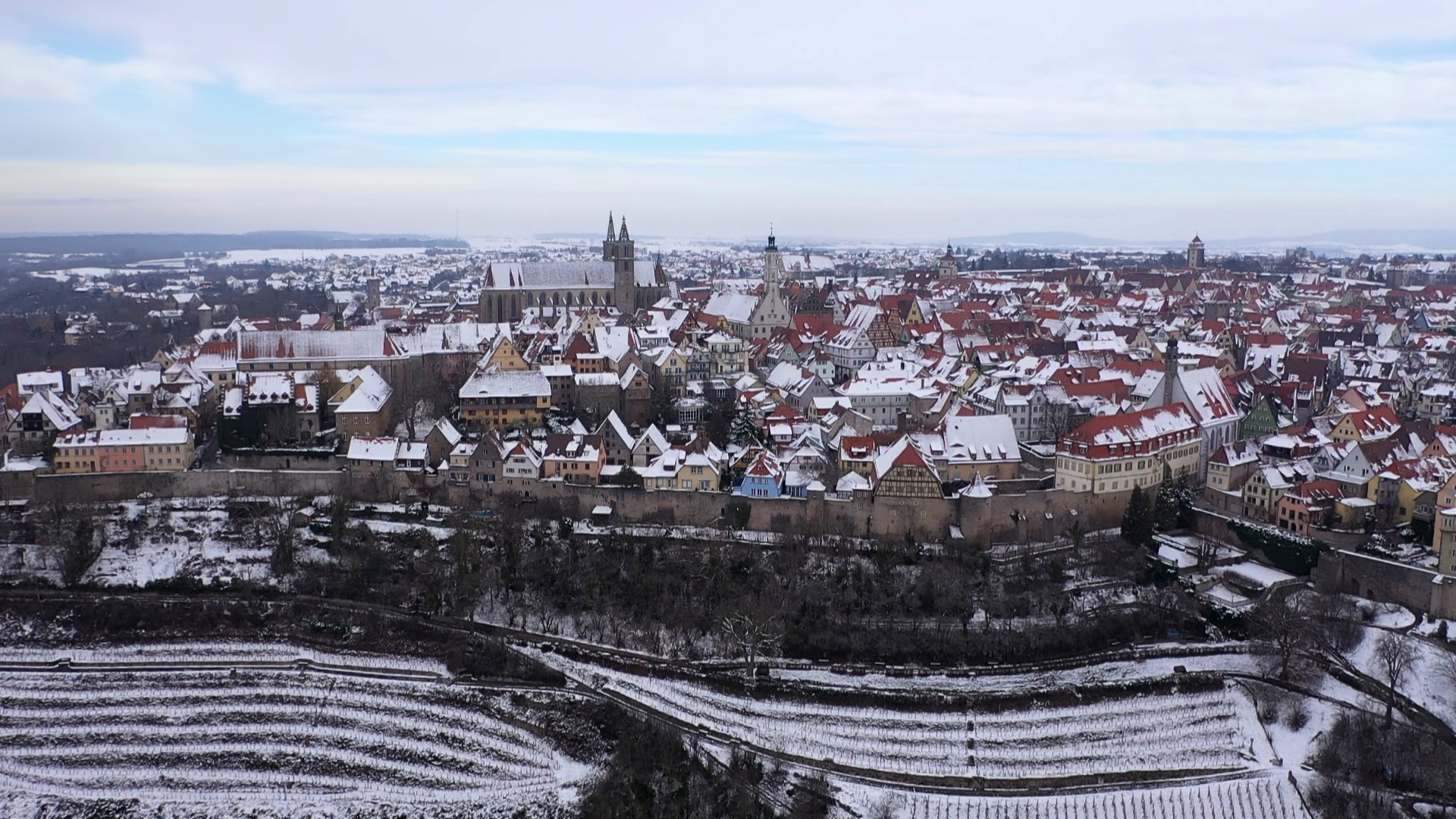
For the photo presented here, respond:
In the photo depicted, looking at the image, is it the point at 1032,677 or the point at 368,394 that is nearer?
the point at 1032,677

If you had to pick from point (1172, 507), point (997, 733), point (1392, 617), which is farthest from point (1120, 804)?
point (1172, 507)

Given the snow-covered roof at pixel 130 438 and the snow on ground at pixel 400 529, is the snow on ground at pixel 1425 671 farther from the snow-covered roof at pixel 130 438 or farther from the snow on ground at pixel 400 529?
the snow-covered roof at pixel 130 438

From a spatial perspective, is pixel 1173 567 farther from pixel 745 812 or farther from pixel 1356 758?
pixel 745 812

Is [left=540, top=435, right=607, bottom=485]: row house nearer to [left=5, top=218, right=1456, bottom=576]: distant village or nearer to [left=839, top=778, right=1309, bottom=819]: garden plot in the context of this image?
[left=5, top=218, right=1456, bottom=576]: distant village

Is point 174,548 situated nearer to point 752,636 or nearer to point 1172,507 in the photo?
point 752,636

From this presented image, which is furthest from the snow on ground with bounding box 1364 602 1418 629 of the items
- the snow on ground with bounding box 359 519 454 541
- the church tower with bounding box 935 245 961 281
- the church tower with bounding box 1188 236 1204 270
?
the church tower with bounding box 1188 236 1204 270

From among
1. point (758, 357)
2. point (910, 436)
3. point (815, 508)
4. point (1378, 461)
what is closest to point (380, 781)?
point (815, 508)

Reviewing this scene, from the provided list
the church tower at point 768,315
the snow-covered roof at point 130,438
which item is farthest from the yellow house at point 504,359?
the church tower at point 768,315
